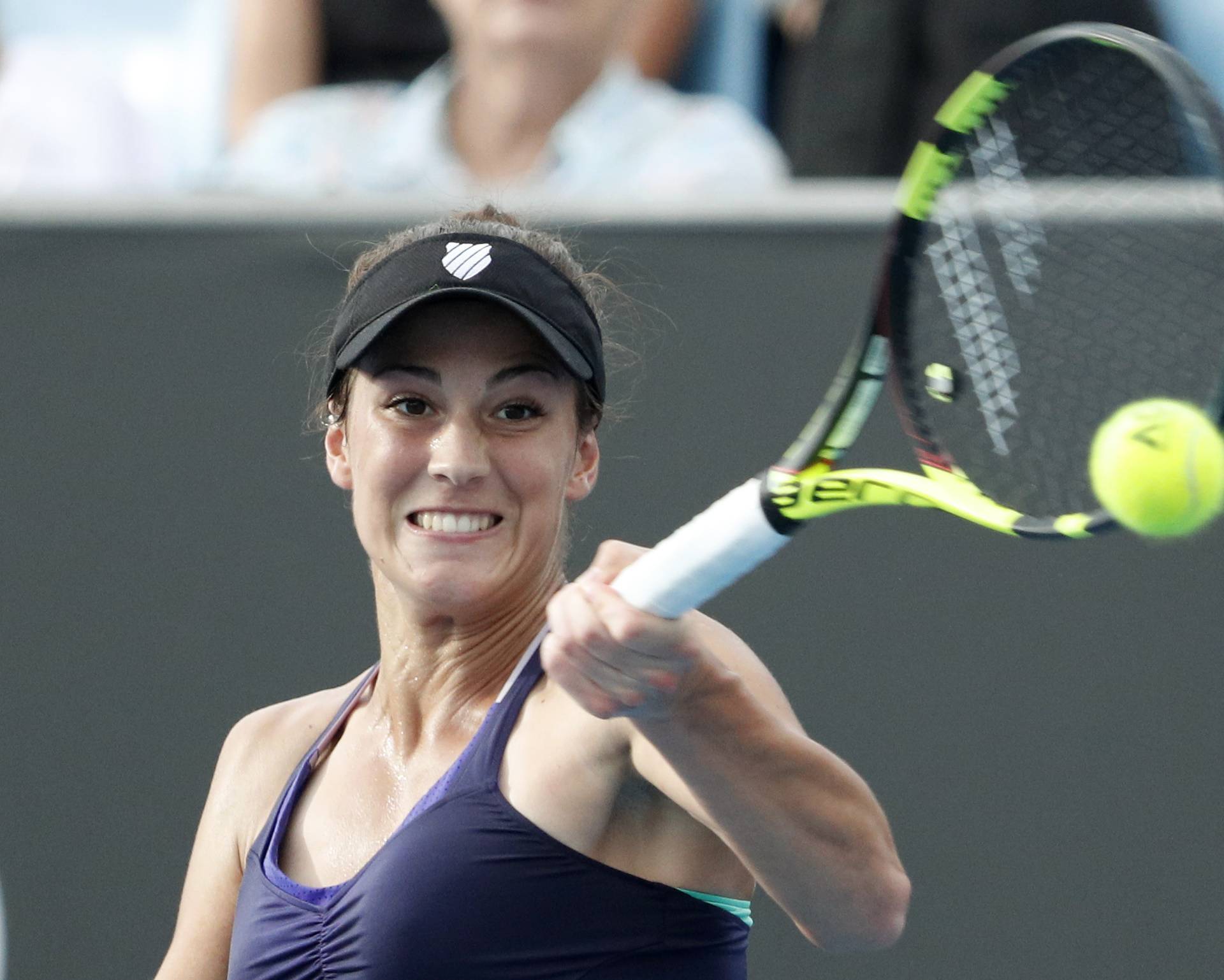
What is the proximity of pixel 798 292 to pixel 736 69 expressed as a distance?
112 centimetres

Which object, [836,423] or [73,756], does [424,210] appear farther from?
[836,423]

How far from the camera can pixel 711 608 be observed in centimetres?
248

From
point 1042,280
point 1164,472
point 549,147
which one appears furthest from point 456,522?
point 549,147

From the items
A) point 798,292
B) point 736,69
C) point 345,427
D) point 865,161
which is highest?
point 736,69

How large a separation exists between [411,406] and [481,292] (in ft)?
0.52

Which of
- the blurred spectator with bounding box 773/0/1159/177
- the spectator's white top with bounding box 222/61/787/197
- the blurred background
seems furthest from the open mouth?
the blurred spectator with bounding box 773/0/1159/177

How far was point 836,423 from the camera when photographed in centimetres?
143

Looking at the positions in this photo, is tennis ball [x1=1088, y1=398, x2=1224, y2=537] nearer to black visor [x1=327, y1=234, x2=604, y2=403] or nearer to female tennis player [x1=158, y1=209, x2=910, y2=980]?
female tennis player [x1=158, y1=209, x2=910, y2=980]

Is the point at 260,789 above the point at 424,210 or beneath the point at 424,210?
beneath

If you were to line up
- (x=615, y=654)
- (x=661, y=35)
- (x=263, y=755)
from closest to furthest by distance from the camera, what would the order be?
(x=615, y=654) → (x=263, y=755) → (x=661, y=35)

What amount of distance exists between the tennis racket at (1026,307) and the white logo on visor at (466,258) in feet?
1.13

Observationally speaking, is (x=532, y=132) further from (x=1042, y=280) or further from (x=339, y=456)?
(x=339, y=456)

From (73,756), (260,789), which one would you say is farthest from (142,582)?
(260,789)

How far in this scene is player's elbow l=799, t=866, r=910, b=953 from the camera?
1.39m
